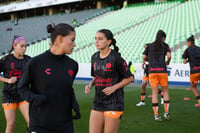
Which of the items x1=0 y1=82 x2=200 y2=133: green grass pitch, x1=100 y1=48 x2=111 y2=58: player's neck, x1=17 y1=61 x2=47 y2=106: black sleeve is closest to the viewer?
x1=17 y1=61 x2=47 y2=106: black sleeve

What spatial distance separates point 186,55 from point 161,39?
1.72 meters

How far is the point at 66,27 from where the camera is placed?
2.95 meters

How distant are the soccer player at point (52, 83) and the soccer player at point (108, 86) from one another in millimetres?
1329

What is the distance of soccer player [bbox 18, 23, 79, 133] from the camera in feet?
9.57

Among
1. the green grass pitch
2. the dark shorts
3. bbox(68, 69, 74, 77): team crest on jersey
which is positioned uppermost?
bbox(68, 69, 74, 77): team crest on jersey

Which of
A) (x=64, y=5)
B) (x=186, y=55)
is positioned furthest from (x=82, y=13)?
(x=186, y=55)

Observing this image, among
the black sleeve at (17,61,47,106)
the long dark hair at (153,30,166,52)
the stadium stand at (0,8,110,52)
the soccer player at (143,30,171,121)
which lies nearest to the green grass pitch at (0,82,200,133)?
the soccer player at (143,30,171,121)

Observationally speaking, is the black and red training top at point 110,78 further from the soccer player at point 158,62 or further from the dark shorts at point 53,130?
A: the soccer player at point 158,62

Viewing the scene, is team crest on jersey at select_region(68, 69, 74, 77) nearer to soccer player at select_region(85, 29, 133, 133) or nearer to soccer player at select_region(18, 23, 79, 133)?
soccer player at select_region(18, 23, 79, 133)

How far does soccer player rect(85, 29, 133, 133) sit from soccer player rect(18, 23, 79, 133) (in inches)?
52.3

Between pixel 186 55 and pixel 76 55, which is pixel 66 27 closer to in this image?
pixel 186 55

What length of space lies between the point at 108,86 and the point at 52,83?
5.22 feet

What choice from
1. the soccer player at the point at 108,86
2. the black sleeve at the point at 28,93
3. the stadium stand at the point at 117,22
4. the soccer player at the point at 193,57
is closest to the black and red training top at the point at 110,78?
the soccer player at the point at 108,86

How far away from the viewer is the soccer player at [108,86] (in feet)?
14.0
